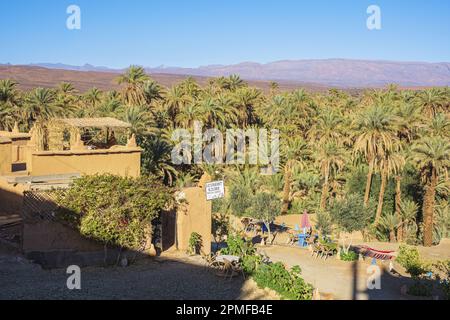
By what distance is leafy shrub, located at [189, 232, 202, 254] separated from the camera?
60.2ft

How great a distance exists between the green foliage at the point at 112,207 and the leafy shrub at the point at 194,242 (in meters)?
1.74

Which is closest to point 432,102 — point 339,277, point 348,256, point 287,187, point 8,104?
point 287,187

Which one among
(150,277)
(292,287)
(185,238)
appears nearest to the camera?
(292,287)

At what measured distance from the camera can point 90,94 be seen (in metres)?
57.8

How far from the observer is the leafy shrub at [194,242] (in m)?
18.3

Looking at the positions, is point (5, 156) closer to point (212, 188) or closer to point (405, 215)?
point (212, 188)

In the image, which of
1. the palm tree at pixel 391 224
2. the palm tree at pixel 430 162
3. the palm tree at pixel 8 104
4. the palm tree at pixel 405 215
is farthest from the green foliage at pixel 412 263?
the palm tree at pixel 8 104

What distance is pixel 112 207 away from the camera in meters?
16.5

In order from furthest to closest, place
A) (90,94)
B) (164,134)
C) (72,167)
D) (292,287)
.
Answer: (90,94), (164,134), (72,167), (292,287)

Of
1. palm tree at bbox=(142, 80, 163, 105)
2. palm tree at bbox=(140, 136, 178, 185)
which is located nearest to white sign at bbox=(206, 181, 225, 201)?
palm tree at bbox=(140, 136, 178, 185)

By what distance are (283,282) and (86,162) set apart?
10.4 metres

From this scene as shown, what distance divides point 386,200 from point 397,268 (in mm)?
15335
